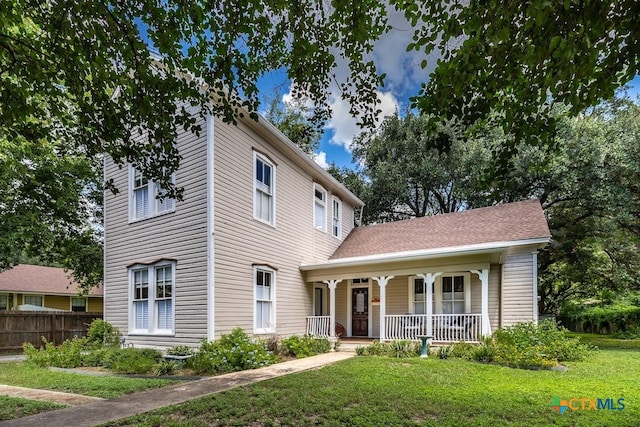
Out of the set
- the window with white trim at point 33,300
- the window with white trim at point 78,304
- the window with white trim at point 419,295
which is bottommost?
the window with white trim at point 78,304

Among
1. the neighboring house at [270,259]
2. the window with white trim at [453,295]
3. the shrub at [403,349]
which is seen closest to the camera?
the neighboring house at [270,259]

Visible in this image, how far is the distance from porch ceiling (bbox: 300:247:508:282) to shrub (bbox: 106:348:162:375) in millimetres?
5553

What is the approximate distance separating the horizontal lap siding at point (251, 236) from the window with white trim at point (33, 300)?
58.2ft

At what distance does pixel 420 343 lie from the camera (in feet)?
36.3

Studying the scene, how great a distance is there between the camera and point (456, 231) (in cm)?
1464

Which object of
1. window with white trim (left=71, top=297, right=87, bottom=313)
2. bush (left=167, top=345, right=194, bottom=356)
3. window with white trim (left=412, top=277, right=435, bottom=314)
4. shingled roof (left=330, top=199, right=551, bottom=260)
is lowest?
window with white trim (left=71, top=297, right=87, bottom=313)

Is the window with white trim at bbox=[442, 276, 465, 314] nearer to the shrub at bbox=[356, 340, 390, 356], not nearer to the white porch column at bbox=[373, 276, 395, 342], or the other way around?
the white porch column at bbox=[373, 276, 395, 342]

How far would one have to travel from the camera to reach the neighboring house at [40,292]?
21.4m

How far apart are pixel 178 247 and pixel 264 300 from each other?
292 centimetres

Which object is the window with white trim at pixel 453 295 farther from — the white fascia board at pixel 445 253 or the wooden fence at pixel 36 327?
the wooden fence at pixel 36 327

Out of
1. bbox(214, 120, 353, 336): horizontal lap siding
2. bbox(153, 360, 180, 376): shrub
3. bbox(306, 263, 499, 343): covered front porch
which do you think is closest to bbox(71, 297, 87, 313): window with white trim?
bbox(306, 263, 499, 343): covered front porch

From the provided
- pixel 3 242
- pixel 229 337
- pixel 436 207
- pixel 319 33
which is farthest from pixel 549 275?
pixel 3 242

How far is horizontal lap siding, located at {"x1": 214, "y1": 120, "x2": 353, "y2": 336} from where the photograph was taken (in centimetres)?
1021

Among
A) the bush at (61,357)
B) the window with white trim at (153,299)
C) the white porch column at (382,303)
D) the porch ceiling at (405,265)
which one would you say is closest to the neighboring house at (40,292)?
the bush at (61,357)
